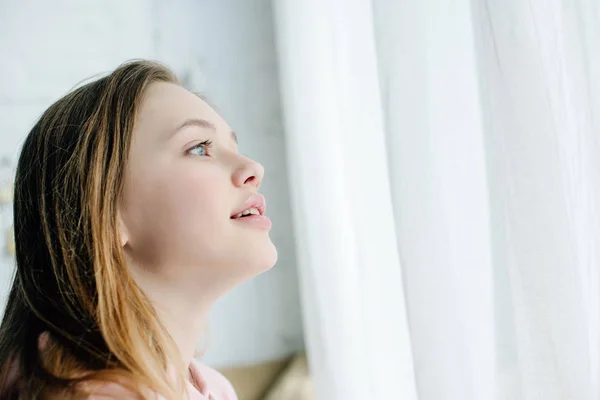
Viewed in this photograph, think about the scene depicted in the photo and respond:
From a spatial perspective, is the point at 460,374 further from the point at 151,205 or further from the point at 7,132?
the point at 7,132

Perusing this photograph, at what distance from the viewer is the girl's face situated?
2.40 feet

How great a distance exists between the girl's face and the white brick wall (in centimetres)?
98

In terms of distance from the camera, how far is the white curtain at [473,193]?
500 mm

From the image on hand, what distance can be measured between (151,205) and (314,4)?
24.4 inches

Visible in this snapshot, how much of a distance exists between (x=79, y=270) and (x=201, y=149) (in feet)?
0.66

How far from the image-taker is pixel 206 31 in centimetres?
175

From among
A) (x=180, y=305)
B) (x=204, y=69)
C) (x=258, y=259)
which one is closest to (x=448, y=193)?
(x=258, y=259)

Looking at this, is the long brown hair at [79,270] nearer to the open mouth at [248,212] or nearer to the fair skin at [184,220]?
the fair skin at [184,220]

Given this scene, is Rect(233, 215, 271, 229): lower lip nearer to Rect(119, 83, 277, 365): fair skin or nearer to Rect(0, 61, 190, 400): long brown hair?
Rect(119, 83, 277, 365): fair skin

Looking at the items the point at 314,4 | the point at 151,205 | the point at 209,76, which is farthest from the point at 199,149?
the point at 209,76

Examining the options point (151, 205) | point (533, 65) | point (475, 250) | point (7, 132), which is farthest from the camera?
point (7, 132)

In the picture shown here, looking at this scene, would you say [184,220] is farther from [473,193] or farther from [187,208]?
[473,193]

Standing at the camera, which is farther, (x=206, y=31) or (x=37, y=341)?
(x=206, y=31)

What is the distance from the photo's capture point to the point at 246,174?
77 cm
